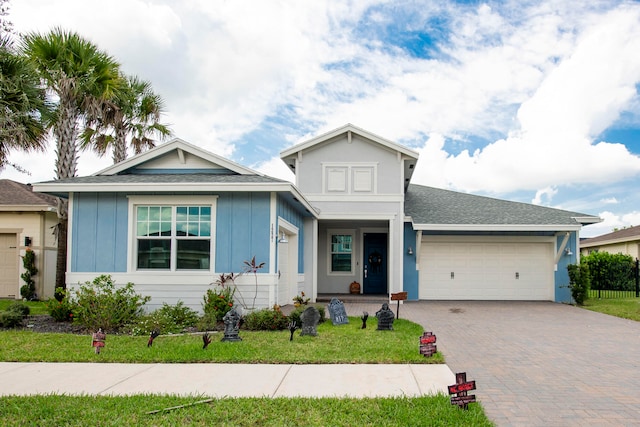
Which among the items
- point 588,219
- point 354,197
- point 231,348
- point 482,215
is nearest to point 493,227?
point 482,215

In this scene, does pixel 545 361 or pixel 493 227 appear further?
pixel 493 227

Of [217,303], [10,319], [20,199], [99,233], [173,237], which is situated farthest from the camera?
[20,199]

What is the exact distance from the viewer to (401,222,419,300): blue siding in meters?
18.2

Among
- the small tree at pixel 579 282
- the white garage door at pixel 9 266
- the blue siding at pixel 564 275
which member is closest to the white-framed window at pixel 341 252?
the blue siding at pixel 564 275

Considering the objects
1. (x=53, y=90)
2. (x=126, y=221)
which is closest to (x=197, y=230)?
(x=126, y=221)

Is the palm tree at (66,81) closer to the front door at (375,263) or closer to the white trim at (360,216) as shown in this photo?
the white trim at (360,216)

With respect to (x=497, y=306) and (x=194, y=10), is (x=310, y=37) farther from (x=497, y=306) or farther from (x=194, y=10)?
(x=497, y=306)

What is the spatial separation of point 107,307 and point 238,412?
20.7 ft

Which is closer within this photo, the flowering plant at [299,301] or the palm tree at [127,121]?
the flowering plant at [299,301]

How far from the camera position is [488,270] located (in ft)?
60.8

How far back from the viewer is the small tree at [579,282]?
17.4 m

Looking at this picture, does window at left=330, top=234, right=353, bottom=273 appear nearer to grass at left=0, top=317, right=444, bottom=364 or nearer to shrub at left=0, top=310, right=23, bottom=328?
grass at left=0, top=317, right=444, bottom=364

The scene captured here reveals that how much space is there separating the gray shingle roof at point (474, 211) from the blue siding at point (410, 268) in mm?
598

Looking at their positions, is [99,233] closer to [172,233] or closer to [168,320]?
[172,233]
